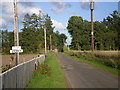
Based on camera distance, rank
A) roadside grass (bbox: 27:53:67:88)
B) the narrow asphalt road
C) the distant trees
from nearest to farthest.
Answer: roadside grass (bbox: 27:53:67:88) → the narrow asphalt road → the distant trees

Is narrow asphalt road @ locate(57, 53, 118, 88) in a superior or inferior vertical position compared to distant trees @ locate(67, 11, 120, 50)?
inferior

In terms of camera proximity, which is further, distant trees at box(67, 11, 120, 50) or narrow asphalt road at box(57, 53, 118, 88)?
distant trees at box(67, 11, 120, 50)

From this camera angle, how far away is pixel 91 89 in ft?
33.4

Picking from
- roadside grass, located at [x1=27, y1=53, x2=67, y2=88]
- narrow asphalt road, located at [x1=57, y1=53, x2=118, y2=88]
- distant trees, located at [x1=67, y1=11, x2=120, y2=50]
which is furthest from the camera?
distant trees, located at [x1=67, y1=11, x2=120, y2=50]

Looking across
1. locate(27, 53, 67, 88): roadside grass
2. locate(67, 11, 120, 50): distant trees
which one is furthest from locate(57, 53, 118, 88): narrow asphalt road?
locate(67, 11, 120, 50): distant trees

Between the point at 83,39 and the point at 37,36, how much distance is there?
50596 mm

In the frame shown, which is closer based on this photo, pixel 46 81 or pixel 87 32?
pixel 46 81

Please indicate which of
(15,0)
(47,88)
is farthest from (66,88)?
(15,0)

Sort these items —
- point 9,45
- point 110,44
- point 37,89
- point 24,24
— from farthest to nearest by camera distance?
point 24,24, point 110,44, point 9,45, point 37,89

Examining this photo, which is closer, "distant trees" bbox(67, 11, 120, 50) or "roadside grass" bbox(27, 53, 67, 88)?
"roadside grass" bbox(27, 53, 67, 88)

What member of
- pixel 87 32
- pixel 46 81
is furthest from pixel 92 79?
pixel 87 32

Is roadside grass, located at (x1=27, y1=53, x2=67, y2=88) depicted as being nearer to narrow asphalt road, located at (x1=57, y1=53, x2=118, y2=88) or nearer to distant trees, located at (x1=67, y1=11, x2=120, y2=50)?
narrow asphalt road, located at (x1=57, y1=53, x2=118, y2=88)

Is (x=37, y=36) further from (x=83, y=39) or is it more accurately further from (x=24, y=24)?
(x=83, y=39)

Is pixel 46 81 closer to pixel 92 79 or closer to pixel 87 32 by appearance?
pixel 92 79
